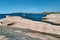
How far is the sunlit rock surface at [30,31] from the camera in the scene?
1292cm

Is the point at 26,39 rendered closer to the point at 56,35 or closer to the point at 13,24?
the point at 56,35

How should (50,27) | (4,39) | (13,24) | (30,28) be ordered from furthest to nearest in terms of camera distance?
(13,24) < (30,28) < (50,27) < (4,39)

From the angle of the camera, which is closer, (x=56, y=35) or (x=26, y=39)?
(x=26, y=39)

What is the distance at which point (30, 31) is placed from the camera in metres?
15.4

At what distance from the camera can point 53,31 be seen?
14.4m

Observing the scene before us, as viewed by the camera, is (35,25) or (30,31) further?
(35,25)

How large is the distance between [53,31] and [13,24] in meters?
5.69

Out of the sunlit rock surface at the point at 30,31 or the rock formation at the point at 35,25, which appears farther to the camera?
the rock formation at the point at 35,25

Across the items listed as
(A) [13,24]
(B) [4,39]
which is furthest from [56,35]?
(A) [13,24]

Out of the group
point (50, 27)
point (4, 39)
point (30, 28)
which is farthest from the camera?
point (30, 28)

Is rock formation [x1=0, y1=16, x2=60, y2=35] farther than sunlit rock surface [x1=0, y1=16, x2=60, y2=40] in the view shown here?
Yes

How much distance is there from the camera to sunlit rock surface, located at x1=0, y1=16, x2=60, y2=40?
12.9 m

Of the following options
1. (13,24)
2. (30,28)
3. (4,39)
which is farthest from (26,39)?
(13,24)

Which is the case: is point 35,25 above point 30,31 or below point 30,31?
above
